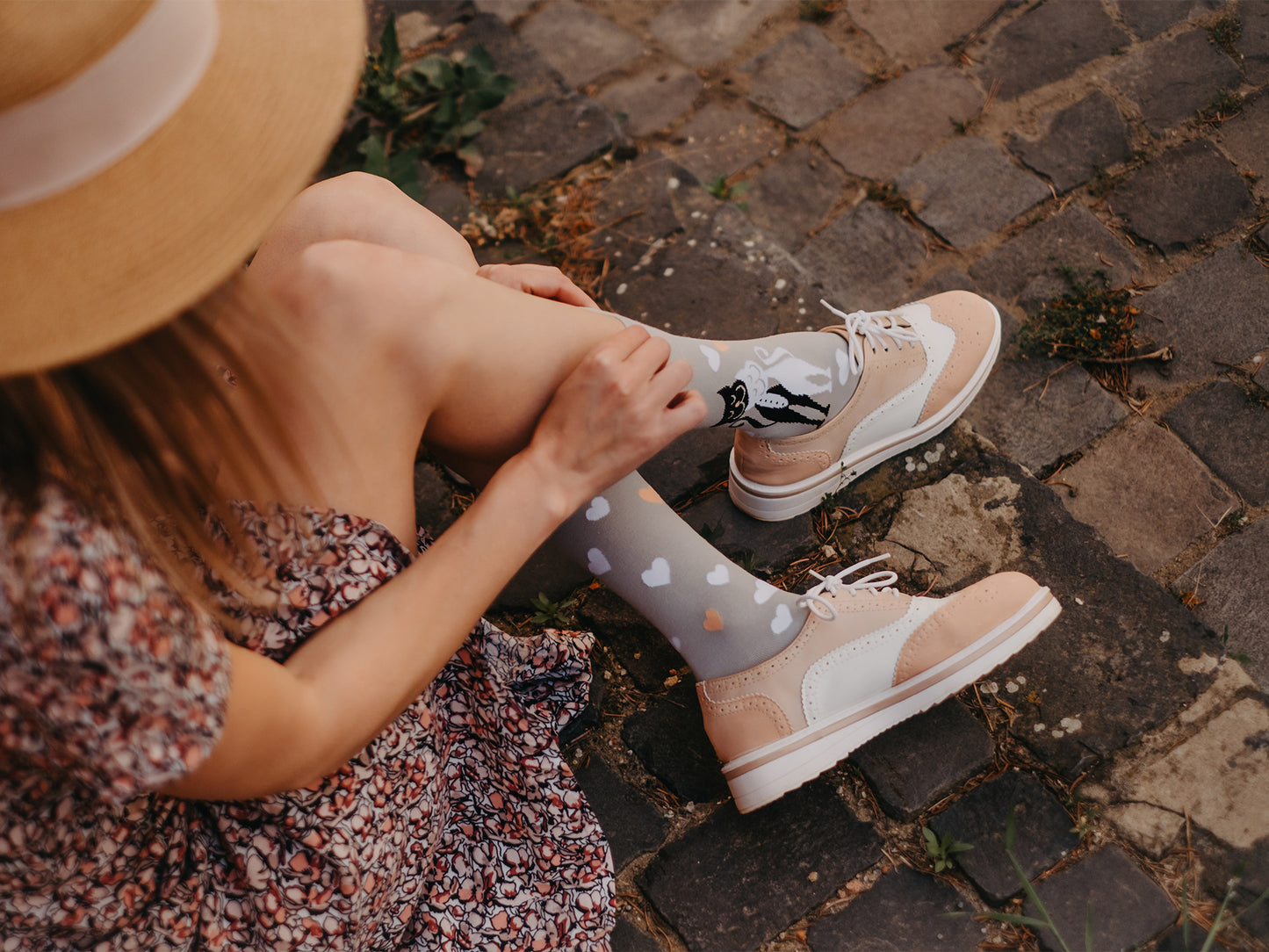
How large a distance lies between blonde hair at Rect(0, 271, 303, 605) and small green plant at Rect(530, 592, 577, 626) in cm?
80

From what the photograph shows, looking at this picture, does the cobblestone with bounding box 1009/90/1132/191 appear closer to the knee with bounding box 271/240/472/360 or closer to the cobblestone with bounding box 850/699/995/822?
the cobblestone with bounding box 850/699/995/822

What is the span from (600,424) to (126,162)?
625 mm

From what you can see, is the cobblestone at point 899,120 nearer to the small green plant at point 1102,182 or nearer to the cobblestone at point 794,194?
the cobblestone at point 794,194

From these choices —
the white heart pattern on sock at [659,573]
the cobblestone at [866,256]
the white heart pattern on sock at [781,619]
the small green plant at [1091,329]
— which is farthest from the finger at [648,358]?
the small green plant at [1091,329]

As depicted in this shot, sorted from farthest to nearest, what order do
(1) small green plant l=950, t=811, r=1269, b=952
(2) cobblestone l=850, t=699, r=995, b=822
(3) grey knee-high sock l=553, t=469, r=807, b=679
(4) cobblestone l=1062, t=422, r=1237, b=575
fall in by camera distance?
(4) cobblestone l=1062, t=422, r=1237, b=575 → (2) cobblestone l=850, t=699, r=995, b=822 → (3) grey knee-high sock l=553, t=469, r=807, b=679 → (1) small green plant l=950, t=811, r=1269, b=952

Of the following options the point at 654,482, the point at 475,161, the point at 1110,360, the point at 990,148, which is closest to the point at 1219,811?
the point at 1110,360

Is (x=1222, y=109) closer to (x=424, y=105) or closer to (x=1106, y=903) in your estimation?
(x=1106, y=903)

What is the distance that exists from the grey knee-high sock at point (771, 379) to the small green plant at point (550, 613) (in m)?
0.50

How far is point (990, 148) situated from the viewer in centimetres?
219

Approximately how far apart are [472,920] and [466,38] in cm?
234

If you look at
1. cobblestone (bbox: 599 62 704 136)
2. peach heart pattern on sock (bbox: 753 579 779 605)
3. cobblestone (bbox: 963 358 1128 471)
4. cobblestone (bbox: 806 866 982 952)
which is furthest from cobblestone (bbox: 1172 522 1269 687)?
cobblestone (bbox: 599 62 704 136)

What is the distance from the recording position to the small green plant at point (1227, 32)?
217 centimetres

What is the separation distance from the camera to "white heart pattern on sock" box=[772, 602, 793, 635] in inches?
58.1

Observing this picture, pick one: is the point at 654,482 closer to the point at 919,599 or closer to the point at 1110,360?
the point at 919,599
